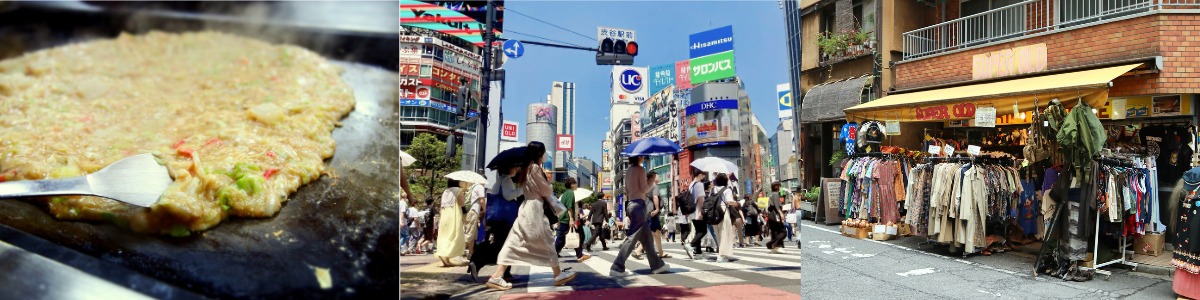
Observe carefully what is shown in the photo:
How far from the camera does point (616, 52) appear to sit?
4.50ft

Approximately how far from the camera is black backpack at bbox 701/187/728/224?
1480 mm

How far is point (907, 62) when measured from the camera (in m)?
1.96

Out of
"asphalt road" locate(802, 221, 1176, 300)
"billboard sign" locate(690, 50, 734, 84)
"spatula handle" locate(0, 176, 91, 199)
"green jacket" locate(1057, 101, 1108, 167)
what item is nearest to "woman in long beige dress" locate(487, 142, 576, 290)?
"billboard sign" locate(690, 50, 734, 84)

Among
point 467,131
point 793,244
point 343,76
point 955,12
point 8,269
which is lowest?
point 8,269

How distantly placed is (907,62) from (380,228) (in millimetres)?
1926

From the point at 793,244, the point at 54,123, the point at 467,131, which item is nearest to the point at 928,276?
the point at 793,244

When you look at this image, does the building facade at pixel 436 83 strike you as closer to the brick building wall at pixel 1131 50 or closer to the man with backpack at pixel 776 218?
the man with backpack at pixel 776 218

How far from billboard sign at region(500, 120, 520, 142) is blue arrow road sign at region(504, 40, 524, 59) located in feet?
0.59

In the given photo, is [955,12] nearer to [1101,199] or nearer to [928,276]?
[928,276]

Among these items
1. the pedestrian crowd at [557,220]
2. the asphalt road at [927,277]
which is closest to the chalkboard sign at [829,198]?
the asphalt road at [927,277]

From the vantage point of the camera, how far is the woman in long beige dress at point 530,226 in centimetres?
125

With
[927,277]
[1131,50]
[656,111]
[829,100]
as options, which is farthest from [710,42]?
[1131,50]

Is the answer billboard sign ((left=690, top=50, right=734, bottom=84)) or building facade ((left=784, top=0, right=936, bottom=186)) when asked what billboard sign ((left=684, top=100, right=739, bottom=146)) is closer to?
billboard sign ((left=690, top=50, right=734, bottom=84))

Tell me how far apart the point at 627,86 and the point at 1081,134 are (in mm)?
2820
